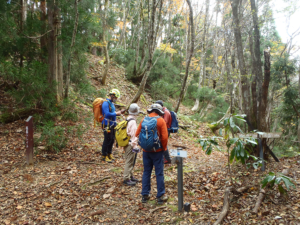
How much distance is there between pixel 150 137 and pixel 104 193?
77.8 inches

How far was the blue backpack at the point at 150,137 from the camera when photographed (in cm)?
410

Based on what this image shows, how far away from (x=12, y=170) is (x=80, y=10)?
5.94 metres

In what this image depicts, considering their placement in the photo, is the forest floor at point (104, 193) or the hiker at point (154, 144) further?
the hiker at point (154, 144)

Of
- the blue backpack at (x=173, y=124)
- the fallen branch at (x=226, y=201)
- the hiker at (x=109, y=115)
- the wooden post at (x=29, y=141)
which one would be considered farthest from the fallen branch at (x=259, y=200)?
the wooden post at (x=29, y=141)

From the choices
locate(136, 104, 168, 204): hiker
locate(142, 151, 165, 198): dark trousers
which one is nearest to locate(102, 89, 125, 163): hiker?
locate(136, 104, 168, 204): hiker

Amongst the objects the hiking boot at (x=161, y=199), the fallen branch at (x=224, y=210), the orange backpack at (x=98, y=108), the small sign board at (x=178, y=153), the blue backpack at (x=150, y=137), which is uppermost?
the orange backpack at (x=98, y=108)

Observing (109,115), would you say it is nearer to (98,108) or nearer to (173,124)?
(98,108)

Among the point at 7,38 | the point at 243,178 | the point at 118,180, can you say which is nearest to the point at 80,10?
the point at 7,38

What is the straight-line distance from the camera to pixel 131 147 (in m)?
5.25

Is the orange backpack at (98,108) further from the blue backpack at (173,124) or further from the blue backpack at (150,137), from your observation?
the blue backpack at (150,137)

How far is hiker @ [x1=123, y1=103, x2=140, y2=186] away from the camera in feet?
16.2

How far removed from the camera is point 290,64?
30.7 ft

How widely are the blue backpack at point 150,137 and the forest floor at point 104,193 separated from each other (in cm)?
127

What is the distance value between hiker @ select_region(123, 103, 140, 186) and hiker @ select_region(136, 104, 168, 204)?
530 mm
